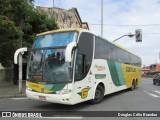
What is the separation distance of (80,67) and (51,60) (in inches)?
46.8

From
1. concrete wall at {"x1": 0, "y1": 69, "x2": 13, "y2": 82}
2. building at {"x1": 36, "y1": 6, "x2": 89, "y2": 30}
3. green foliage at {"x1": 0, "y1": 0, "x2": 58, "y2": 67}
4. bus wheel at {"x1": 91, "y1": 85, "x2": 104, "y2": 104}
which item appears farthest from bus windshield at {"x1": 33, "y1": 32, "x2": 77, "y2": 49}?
building at {"x1": 36, "y1": 6, "x2": 89, "y2": 30}

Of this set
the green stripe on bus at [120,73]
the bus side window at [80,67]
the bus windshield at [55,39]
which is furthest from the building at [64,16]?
the bus side window at [80,67]

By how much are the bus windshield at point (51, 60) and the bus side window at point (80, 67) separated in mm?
438

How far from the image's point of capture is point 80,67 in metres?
10.3

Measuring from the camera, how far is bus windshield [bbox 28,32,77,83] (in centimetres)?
976

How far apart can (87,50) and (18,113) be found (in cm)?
382

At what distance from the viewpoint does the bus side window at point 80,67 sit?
10005mm

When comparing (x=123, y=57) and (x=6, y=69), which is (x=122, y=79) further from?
(x=6, y=69)

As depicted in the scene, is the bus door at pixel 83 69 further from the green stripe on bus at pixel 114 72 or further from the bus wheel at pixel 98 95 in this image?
the green stripe on bus at pixel 114 72

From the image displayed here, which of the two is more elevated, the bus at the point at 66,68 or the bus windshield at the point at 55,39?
the bus windshield at the point at 55,39

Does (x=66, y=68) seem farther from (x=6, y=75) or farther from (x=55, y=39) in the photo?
(x=6, y=75)

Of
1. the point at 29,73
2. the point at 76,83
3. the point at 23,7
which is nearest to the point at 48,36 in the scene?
the point at 29,73

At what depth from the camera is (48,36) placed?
10844 millimetres

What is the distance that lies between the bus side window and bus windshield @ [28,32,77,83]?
17.2 inches
